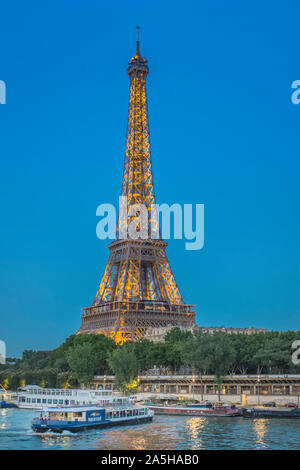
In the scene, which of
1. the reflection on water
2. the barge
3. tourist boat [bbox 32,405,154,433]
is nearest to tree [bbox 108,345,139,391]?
tourist boat [bbox 32,405,154,433]

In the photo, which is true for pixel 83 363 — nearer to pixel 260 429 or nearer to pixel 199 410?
pixel 199 410

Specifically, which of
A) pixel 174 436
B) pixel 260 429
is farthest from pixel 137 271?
pixel 174 436

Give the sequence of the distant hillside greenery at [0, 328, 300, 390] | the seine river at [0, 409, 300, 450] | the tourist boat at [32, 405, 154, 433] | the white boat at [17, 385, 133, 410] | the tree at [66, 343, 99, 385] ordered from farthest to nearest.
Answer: the tree at [66, 343, 99, 385]
the distant hillside greenery at [0, 328, 300, 390]
the white boat at [17, 385, 133, 410]
the tourist boat at [32, 405, 154, 433]
the seine river at [0, 409, 300, 450]

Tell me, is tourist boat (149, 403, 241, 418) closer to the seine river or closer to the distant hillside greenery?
the seine river

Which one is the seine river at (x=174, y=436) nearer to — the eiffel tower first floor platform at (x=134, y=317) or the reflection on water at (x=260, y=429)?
the reflection on water at (x=260, y=429)

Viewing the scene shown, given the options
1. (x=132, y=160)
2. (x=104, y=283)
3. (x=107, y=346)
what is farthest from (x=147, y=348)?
(x=132, y=160)
